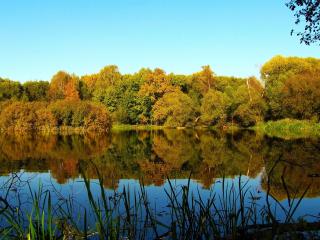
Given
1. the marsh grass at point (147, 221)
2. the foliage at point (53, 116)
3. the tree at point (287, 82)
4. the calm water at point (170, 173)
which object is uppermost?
the tree at point (287, 82)

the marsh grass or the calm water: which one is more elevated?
the marsh grass

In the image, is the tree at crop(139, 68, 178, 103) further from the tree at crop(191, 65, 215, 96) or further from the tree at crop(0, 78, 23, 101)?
the tree at crop(0, 78, 23, 101)

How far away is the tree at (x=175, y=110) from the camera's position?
207 feet

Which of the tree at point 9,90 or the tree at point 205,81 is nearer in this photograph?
the tree at point 9,90

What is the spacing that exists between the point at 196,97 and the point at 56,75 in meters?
30.1

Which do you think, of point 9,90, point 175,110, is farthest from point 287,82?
point 9,90

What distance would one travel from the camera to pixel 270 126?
54000mm

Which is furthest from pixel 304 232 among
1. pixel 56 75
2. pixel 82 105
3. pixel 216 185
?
pixel 56 75

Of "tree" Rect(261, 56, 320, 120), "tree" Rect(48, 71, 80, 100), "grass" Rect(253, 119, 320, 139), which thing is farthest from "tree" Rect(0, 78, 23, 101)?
"grass" Rect(253, 119, 320, 139)

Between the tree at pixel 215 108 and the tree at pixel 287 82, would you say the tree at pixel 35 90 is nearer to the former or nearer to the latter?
the tree at pixel 215 108

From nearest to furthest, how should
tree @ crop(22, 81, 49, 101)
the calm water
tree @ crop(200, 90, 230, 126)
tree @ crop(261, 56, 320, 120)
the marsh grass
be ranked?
the marsh grass < the calm water < tree @ crop(261, 56, 320, 120) < tree @ crop(200, 90, 230, 126) < tree @ crop(22, 81, 49, 101)

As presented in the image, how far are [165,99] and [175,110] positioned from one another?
154 inches

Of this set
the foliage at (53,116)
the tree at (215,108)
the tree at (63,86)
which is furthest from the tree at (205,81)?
the foliage at (53,116)

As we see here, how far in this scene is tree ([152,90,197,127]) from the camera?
2486 inches
